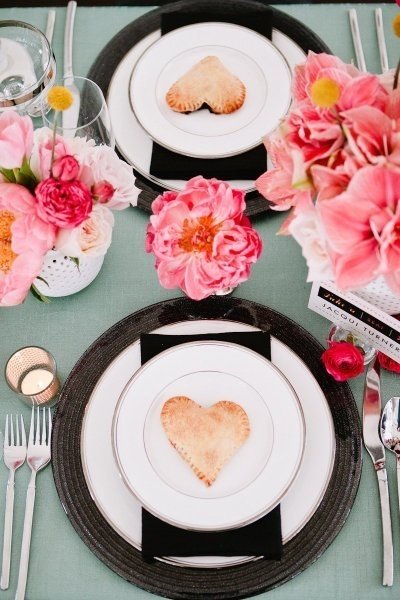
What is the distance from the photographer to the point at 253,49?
1.22m

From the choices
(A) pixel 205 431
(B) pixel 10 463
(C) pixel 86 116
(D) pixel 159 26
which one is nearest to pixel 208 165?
(C) pixel 86 116

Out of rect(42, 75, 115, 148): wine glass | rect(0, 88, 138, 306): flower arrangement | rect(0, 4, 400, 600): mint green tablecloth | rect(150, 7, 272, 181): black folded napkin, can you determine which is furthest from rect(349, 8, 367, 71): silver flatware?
rect(0, 88, 138, 306): flower arrangement

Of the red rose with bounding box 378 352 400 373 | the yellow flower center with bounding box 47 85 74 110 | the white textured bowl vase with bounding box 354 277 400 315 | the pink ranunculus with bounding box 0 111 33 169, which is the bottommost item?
the red rose with bounding box 378 352 400 373

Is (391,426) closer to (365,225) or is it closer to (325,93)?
(365,225)

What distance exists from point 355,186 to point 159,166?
0.54 m

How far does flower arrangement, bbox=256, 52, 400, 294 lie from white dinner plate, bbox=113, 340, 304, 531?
10.7 inches

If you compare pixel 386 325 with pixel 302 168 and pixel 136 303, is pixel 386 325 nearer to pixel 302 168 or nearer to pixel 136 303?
pixel 302 168

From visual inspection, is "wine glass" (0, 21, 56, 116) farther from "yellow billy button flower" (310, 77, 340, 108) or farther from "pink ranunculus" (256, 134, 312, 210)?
"yellow billy button flower" (310, 77, 340, 108)

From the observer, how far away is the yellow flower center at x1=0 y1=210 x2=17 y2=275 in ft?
2.65

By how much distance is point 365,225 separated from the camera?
0.65m

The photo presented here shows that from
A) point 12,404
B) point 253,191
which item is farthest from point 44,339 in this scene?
point 253,191

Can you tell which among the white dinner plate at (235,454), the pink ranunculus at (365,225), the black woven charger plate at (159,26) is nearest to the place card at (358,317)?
the white dinner plate at (235,454)

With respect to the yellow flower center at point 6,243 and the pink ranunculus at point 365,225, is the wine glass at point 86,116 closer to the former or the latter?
the yellow flower center at point 6,243

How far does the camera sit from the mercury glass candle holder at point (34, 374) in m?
0.97
